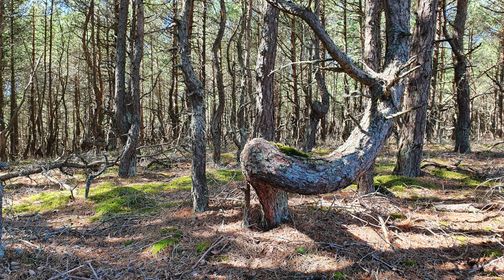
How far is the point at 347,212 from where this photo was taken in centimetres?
501

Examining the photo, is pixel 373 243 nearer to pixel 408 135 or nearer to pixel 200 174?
pixel 200 174

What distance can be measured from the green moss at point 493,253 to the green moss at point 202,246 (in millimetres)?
3144

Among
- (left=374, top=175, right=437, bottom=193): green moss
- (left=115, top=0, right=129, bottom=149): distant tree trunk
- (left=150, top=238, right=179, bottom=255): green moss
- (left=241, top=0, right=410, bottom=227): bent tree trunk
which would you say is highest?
(left=115, top=0, right=129, bottom=149): distant tree trunk

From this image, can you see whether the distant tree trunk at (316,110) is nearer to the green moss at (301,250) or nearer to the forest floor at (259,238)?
the forest floor at (259,238)

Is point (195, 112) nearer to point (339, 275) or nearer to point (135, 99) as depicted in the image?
point (339, 275)

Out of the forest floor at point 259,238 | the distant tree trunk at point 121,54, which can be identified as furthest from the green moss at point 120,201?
the distant tree trunk at point 121,54

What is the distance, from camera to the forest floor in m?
3.84

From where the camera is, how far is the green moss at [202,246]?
13.8 ft

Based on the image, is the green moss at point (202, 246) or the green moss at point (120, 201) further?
the green moss at point (120, 201)

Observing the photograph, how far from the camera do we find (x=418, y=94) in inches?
283

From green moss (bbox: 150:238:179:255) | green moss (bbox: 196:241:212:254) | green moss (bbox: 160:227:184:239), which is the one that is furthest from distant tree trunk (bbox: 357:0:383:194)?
green moss (bbox: 150:238:179:255)

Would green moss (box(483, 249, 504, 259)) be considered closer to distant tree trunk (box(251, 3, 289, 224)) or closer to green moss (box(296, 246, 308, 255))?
green moss (box(296, 246, 308, 255))

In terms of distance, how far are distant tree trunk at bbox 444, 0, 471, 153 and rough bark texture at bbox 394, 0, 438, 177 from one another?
3196 mm

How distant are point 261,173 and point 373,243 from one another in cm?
191
